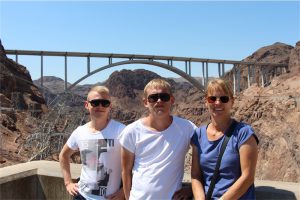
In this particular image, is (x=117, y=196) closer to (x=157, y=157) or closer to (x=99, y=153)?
(x=99, y=153)

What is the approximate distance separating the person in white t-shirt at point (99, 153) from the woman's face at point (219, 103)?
681 mm

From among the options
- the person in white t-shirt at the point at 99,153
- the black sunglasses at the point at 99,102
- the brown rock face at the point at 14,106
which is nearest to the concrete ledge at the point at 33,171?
the person in white t-shirt at the point at 99,153

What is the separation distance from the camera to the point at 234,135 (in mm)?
2234

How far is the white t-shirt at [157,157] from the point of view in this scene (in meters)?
2.43

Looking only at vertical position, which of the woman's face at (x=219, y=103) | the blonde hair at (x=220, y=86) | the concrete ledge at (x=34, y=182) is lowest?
the concrete ledge at (x=34, y=182)

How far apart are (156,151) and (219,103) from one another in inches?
18.9

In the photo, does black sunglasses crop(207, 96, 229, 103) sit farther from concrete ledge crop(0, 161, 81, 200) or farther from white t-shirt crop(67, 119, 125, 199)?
concrete ledge crop(0, 161, 81, 200)

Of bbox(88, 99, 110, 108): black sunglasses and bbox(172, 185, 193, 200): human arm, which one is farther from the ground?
bbox(88, 99, 110, 108): black sunglasses

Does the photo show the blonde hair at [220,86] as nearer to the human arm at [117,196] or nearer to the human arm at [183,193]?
the human arm at [183,193]

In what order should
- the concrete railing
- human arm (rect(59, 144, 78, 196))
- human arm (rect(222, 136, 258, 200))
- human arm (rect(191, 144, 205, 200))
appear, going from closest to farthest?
1. human arm (rect(222, 136, 258, 200))
2. human arm (rect(191, 144, 205, 200))
3. human arm (rect(59, 144, 78, 196))
4. the concrete railing

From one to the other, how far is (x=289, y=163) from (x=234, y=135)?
15.2 meters

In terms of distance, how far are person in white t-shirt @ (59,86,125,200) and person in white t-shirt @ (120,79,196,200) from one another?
124mm

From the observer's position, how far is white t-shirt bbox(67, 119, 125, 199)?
8.68ft

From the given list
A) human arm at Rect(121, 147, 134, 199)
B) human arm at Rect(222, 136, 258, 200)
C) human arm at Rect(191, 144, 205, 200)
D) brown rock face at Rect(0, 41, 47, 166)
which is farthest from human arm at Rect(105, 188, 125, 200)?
brown rock face at Rect(0, 41, 47, 166)
